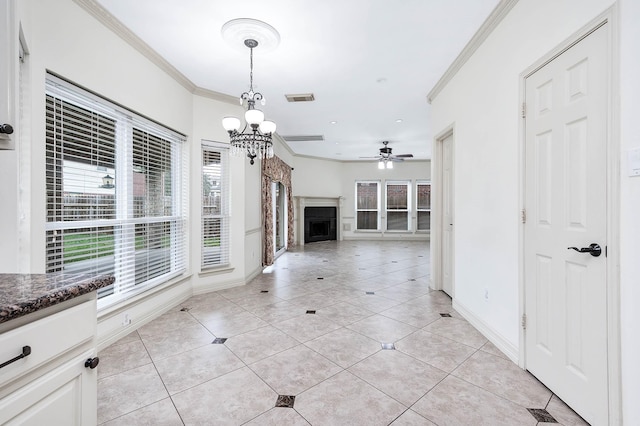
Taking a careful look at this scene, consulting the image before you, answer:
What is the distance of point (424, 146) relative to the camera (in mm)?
8008

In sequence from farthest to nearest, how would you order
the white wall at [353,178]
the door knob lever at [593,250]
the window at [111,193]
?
the white wall at [353,178] → the window at [111,193] → the door knob lever at [593,250]

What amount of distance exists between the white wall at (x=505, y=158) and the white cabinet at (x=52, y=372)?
237cm

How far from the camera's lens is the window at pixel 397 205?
10.5 meters

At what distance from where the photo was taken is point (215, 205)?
435 cm

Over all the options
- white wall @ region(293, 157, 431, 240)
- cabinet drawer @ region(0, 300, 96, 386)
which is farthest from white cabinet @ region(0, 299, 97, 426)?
white wall @ region(293, 157, 431, 240)

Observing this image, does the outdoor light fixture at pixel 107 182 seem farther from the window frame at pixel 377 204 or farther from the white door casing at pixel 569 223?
the window frame at pixel 377 204

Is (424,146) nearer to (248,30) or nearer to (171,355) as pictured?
(248,30)

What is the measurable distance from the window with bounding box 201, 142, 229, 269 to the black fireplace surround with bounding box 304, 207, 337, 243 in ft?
17.0

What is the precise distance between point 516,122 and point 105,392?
138 inches

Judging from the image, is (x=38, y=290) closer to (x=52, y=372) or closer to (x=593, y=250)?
(x=52, y=372)

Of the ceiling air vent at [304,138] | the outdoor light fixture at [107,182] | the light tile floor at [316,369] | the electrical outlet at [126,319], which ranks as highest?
the ceiling air vent at [304,138]

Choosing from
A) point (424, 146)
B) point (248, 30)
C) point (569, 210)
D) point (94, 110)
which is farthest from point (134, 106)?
point (424, 146)

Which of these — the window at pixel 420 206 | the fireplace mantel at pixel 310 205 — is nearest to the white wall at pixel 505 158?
the fireplace mantel at pixel 310 205

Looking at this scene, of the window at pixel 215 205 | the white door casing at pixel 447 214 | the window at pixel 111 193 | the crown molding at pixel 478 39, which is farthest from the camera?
the window at pixel 215 205
